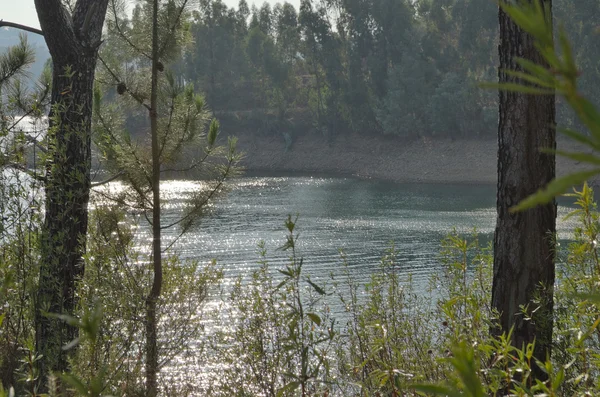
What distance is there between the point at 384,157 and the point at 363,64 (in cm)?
954

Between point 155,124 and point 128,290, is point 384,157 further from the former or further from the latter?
point 128,290

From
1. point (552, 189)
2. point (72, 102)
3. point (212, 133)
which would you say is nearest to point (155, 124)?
point (212, 133)

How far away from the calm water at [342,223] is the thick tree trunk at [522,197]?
9.28 meters

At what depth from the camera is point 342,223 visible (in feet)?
81.9

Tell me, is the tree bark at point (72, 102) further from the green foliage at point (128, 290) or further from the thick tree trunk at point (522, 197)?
the thick tree trunk at point (522, 197)

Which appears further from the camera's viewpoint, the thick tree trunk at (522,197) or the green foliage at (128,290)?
the green foliage at (128,290)

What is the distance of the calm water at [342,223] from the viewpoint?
1867cm

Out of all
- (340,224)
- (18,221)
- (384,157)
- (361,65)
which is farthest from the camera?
(361,65)

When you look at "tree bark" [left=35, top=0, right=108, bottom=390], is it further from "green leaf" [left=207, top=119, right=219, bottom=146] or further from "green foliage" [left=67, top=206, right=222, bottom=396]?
"green leaf" [left=207, top=119, right=219, bottom=146]

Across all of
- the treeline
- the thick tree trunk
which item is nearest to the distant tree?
the thick tree trunk

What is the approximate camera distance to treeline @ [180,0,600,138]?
45188 mm

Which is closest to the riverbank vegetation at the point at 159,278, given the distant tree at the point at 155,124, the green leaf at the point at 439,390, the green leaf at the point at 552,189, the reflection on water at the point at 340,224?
the distant tree at the point at 155,124

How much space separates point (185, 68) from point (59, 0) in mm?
55649

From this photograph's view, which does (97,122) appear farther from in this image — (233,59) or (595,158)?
(233,59)
